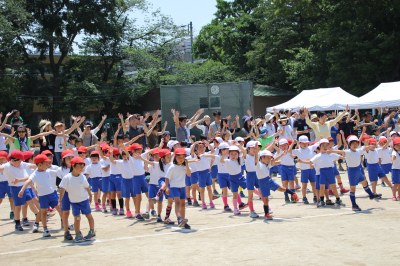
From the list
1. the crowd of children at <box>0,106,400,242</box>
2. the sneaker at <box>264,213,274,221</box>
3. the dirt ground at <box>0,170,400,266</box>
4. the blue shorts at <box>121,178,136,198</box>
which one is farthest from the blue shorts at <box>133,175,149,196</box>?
the sneaker at <box>264,213,274,221</box>

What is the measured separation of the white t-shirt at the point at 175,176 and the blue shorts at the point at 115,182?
2.39 metres

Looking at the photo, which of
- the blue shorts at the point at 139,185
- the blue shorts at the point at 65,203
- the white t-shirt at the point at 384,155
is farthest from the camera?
the white t-shirt at the point at 384,155

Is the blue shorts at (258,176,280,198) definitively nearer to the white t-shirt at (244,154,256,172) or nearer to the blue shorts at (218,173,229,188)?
the white t-shirt at (244,154,256,172)

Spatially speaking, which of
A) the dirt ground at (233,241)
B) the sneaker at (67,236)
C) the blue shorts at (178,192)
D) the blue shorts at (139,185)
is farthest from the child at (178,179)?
the sneaker at (67,236)

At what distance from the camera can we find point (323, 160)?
12.6 meters

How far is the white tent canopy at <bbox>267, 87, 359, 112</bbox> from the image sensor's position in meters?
24.8

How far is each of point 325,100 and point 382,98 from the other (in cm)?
298

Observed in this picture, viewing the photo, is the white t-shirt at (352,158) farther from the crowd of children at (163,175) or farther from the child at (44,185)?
the child at (44,185)

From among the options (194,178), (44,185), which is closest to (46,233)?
(44,185)

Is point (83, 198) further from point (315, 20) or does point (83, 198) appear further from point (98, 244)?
point (315, 20)

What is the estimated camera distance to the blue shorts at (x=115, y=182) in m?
13.0

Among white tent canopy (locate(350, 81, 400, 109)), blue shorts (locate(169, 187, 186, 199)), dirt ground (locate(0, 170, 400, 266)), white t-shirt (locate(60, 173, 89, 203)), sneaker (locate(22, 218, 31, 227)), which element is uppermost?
white tent canopy (locate(350, 81, 400, 109))

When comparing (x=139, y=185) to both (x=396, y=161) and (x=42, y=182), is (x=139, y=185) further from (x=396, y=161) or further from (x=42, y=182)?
(x=396, y=161)

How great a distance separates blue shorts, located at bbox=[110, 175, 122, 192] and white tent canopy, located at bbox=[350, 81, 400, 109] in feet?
44.8
